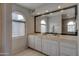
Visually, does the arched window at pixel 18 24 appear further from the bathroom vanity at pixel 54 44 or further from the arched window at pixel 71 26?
the arched window at pixel 71 26

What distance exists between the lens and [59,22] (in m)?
1.78

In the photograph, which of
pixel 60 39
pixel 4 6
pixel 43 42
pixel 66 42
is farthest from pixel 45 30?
pixel 4 6

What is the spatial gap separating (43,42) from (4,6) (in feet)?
5.02

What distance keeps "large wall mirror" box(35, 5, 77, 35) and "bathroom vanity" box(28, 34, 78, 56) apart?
0.17 metres

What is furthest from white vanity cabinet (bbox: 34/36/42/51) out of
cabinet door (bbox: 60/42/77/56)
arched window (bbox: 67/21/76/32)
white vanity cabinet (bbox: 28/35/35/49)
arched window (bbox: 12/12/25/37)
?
arched window (bbox: 67/21/76/32)

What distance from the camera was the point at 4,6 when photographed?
473 mm

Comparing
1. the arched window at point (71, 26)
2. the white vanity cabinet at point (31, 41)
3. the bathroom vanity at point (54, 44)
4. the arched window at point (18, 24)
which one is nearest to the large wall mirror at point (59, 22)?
the arched window at point (71, 26)

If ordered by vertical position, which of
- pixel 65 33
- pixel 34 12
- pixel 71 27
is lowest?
pixel 65 33

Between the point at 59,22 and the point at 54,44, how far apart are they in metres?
0.51

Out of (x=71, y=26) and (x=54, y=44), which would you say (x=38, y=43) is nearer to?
(x=54, y=44)

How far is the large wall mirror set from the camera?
1.51 meters

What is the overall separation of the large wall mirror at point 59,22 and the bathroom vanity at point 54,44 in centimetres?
17

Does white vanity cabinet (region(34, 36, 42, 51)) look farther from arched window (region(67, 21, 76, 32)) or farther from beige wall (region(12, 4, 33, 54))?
arched window (region(67, 21, 76, 32))

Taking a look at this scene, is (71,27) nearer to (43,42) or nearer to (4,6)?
(43,42)
